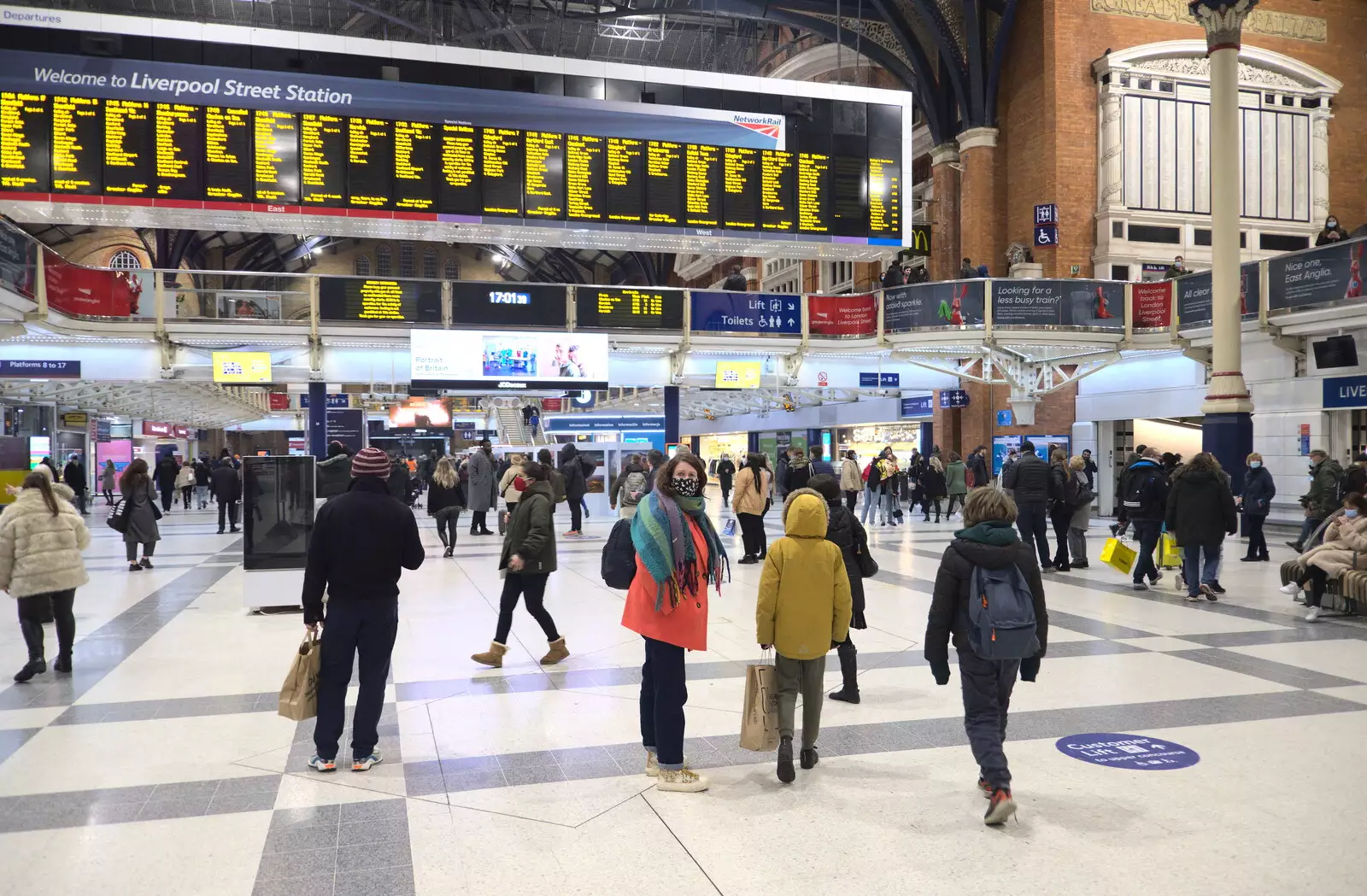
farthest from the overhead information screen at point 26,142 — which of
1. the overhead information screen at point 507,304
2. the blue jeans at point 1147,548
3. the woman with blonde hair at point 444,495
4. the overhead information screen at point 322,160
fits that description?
the blue jeans at point 1147,548

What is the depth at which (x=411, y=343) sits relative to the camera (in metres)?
17.1

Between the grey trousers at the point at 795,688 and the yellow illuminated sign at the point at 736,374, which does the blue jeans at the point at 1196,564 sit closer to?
the grey trousers at the point at 795,688

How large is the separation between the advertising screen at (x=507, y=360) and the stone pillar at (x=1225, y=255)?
10108 mm

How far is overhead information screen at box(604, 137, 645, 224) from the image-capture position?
17406 millimetres

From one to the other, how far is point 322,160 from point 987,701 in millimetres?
15315

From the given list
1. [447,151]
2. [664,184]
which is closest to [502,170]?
[447,151]

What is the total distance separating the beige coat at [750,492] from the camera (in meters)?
12.0

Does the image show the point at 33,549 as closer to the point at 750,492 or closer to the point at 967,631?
the point at 967,631

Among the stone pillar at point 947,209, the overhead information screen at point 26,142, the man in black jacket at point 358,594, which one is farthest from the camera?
the stone pillar at point 947,209

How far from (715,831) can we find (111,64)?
650 inches

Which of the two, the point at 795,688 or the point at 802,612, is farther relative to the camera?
the point at 795,688

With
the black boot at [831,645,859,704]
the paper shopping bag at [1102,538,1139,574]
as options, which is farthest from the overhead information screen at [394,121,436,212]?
the black boot at [831,645,859,704]

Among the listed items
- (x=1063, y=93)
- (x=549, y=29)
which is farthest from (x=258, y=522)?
(x=549, y=29)

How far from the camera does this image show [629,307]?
60.2 ft
